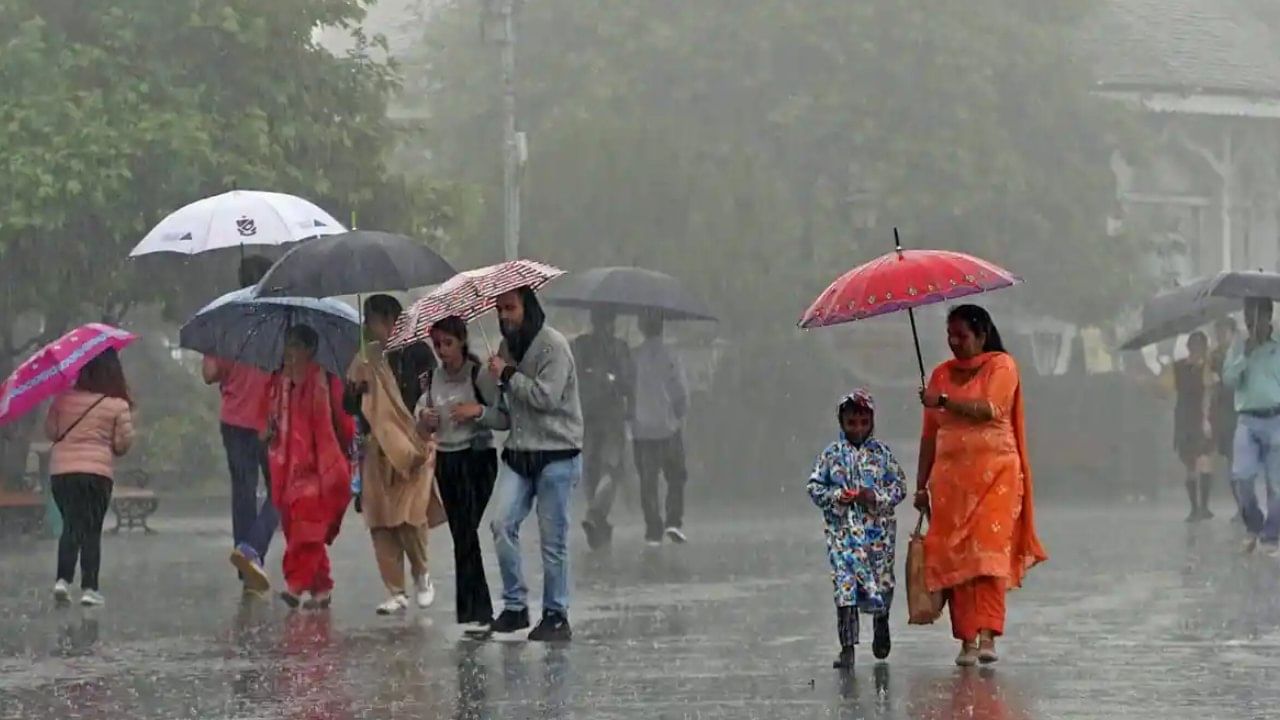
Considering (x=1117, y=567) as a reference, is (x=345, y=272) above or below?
above

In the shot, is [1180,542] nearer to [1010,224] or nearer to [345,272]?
[345,272]

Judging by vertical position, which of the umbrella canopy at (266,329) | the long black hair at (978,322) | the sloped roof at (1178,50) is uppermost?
the sloped roof at (1178,50)

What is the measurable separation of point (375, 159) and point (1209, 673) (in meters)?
16.1

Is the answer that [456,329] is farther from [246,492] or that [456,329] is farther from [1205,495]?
[1205,495]

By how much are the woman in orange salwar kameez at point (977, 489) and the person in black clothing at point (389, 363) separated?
3.37m

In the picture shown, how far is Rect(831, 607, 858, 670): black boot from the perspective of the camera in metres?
11.1

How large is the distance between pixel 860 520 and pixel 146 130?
13867 mm

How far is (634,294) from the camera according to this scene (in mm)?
19922

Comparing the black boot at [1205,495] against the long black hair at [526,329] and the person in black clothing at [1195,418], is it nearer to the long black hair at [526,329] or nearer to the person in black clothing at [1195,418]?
the person in black clothing at [1195,418]

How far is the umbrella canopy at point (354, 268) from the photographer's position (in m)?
13.1

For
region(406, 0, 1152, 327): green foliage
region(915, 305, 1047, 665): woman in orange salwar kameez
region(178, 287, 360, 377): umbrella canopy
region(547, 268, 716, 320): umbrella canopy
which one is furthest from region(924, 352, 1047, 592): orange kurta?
region(406, 0, 1152, 327): green foliage

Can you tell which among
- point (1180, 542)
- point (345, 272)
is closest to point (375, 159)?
point (1180, 542)

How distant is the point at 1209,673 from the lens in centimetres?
1088

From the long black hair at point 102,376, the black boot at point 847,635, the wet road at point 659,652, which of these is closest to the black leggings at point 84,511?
the wet road at point 659,652
